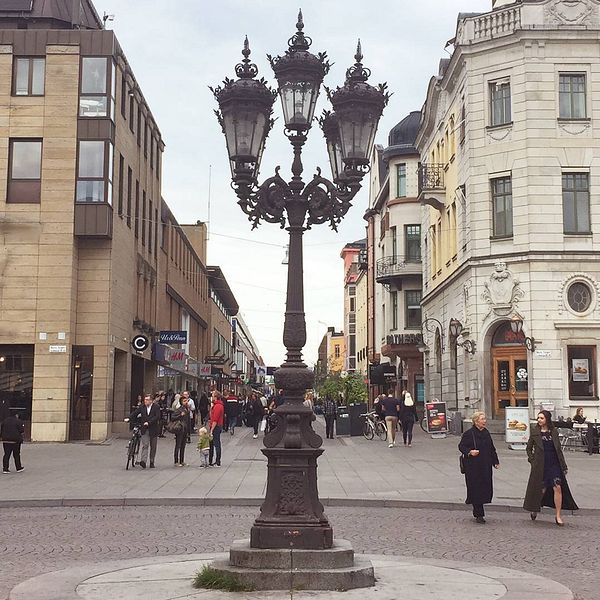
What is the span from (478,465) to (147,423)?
33.0 feet

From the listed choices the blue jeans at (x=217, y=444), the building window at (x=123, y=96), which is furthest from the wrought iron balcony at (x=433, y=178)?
the blue jeans at (x=217, y=444)

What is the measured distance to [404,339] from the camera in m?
52.0

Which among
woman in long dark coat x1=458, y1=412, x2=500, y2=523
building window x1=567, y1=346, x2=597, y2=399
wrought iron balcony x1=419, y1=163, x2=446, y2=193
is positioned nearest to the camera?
woman in long dark coat x1=458, y1=412, x2=500, y2=523

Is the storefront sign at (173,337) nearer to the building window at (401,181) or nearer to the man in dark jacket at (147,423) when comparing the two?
the man in dark jacket at (147,423)

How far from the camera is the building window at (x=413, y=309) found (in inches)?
2052

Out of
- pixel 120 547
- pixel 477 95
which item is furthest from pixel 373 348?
pixel 120 547

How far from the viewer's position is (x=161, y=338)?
39.4 metres

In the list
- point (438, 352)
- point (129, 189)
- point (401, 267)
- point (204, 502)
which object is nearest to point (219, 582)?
point (204, 502)

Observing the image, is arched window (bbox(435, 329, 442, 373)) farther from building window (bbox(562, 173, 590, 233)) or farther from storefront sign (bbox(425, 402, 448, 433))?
building window (bbox(562, 173, 590, 233))

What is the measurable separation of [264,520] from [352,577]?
1168mm

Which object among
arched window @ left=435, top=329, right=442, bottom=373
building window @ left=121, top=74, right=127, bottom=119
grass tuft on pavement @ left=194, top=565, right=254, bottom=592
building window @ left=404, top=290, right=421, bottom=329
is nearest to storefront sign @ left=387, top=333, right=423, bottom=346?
building window @ left=404, top=290, right=421, bottom=329

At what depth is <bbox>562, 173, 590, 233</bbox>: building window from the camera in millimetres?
32750

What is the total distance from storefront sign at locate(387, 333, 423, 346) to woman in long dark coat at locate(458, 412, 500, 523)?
36746mm

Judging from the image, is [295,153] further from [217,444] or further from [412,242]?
[412,242]
